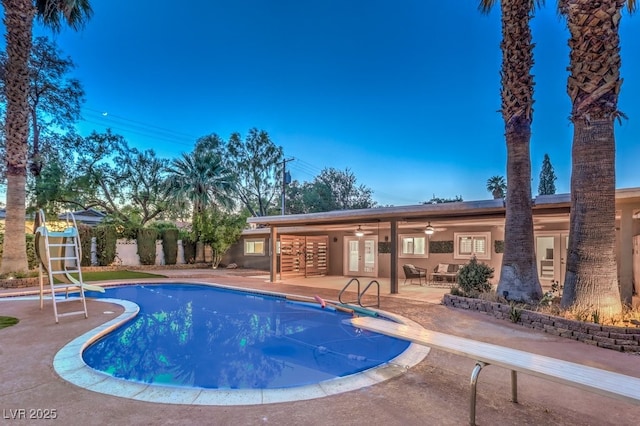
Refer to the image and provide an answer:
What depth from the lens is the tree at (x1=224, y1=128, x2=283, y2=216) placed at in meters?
30.4

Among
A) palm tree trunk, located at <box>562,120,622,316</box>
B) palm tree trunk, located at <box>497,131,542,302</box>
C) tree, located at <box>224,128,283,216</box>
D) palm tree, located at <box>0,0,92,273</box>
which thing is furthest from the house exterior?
tree, located at <box>224,128,283,216</box>

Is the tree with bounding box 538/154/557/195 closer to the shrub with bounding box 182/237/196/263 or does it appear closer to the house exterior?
the house exterior

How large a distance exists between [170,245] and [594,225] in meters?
20.6

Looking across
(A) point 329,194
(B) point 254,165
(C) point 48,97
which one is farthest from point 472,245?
(C) point 48,97

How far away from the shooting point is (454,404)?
3451mm

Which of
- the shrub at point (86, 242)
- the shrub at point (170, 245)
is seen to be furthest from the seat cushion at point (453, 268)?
the shrub at point (86, 242)

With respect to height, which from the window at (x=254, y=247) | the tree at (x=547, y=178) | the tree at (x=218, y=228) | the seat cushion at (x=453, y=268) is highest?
the tree at (x=547, y=178)

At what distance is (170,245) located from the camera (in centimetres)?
2102

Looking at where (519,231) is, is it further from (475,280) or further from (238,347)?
(238,347)

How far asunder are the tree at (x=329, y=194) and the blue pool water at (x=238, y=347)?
2487cm

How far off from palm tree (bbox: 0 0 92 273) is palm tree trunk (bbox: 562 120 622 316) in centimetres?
1565

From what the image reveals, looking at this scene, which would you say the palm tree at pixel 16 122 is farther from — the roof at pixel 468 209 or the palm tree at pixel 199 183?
the roof at pixel 468 209

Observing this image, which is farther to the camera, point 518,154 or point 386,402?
point 518,154

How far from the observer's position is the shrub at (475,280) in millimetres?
8812
